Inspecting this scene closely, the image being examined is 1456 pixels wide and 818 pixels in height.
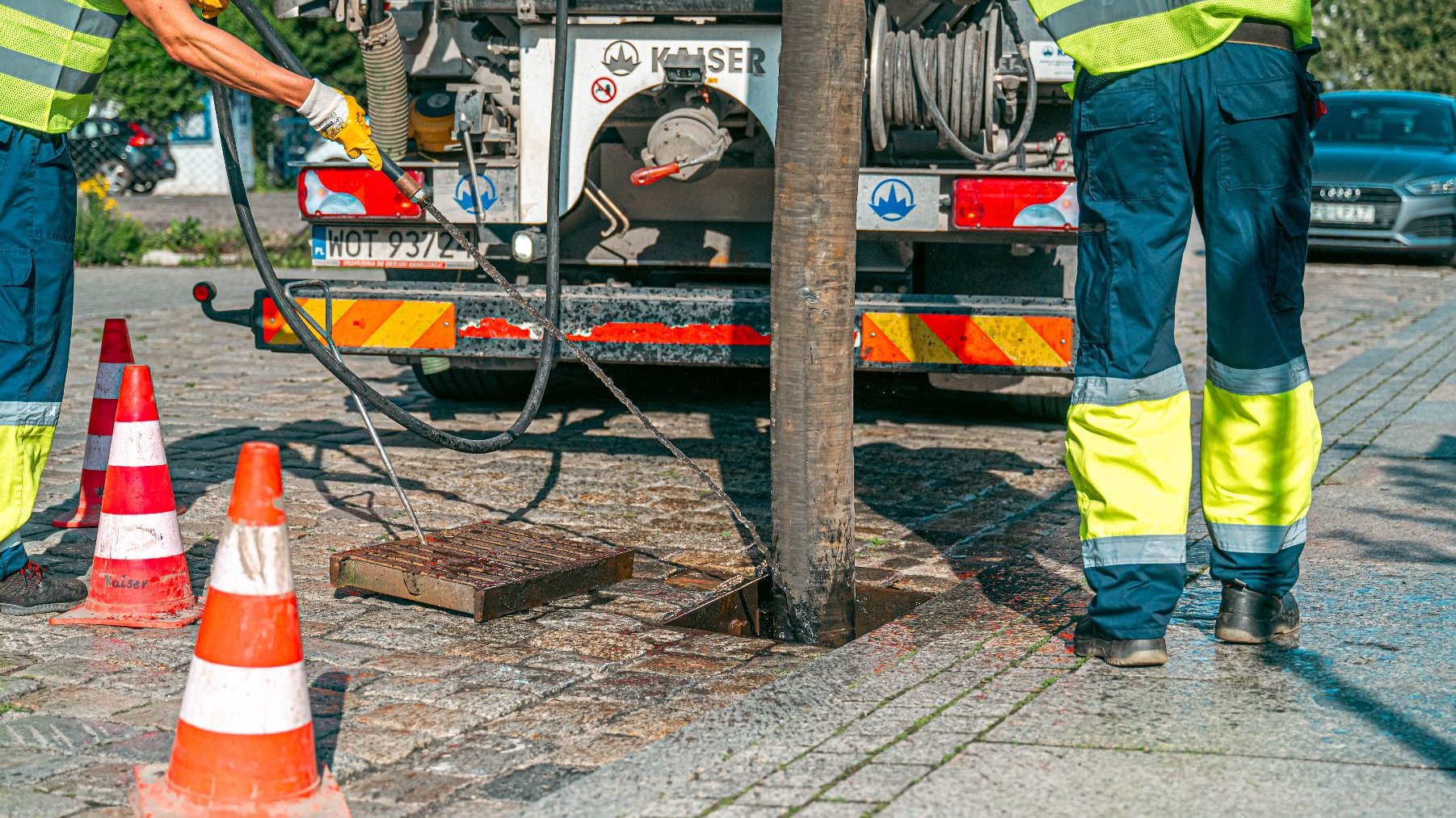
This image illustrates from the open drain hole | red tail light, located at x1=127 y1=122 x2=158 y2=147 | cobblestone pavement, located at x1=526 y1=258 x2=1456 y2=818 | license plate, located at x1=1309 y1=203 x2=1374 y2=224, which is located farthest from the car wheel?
cobblestone pavement, located at x1=526 y1=258 x2=1456 y2=818

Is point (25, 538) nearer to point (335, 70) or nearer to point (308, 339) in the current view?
point (308, 339)

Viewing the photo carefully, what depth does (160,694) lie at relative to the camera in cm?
331

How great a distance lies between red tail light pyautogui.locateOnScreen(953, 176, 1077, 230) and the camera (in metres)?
5.14

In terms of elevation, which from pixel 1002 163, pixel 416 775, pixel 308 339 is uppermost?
pixel 1002 163

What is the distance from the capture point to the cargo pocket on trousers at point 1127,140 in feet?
11.0

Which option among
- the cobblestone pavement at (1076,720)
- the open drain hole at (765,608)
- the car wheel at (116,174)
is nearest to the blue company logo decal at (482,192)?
the open drain hole at (765,608)

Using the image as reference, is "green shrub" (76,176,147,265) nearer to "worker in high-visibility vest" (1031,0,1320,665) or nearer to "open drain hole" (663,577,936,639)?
"open drain hole" (663,577,936,639)

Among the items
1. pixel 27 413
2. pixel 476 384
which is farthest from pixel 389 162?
pixel 476 384

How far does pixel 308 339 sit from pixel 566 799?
251 centimetres

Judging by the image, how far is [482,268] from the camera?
4.74 m

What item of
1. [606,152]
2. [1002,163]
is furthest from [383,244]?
[1002,163]

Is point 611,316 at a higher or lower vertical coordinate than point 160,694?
higher

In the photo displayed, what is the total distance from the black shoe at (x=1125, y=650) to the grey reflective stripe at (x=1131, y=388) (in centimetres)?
49

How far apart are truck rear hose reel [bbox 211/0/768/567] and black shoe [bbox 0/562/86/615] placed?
880mm
